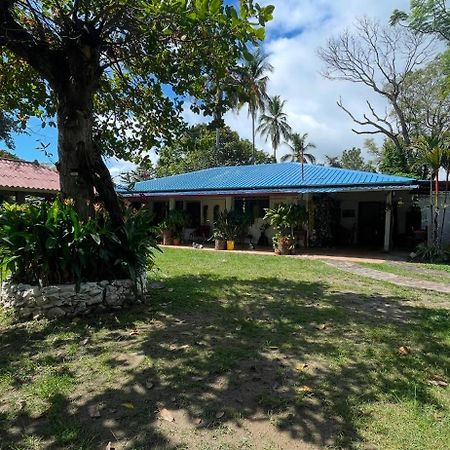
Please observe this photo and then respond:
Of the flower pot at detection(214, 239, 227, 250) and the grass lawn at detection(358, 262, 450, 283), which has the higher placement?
the flower pot at detection(214, 239, 227, 250)

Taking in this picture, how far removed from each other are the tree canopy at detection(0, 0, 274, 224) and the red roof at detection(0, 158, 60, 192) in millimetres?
10684

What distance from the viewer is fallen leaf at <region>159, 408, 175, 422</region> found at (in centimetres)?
299

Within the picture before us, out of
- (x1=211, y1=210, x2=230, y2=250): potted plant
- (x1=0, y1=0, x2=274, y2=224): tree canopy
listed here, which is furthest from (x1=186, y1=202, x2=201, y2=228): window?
(x1=0, y1=0, x2=274, y2=224): tree canopy

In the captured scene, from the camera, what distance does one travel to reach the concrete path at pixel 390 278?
27.5 feet

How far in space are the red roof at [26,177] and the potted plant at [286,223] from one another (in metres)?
11.6

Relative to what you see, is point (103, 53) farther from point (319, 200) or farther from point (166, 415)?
point (319, 200)

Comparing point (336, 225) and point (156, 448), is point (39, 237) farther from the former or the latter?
point (336, 225)

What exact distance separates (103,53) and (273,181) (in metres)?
11.5

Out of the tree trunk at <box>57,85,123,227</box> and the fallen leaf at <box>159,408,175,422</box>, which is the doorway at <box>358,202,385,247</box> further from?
the fallen leaf at <box>159,408,175,422</box>

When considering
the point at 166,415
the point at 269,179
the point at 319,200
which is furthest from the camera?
the point at 269,179

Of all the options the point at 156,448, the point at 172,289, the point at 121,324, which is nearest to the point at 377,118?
the point at 172,289

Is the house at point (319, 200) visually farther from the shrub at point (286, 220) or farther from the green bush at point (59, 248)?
the green bush at point (59, 248)

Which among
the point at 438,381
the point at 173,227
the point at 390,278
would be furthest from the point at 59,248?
the point at 173,227

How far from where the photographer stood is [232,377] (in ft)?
12.2
